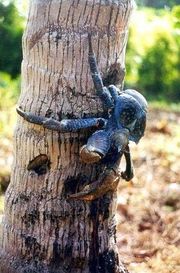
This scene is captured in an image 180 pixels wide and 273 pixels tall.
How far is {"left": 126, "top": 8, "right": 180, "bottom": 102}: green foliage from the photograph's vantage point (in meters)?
11.9

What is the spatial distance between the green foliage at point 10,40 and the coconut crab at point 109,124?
673 centimetres

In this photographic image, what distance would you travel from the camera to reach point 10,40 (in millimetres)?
9703

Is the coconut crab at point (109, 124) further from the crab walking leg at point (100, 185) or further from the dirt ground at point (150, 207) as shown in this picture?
the dirt ground at point (150, 207)

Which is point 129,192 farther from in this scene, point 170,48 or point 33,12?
point 170,48

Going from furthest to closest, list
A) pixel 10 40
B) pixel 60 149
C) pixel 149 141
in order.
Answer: pixel 10 40 < pixel 149 141 < pixel 60 149

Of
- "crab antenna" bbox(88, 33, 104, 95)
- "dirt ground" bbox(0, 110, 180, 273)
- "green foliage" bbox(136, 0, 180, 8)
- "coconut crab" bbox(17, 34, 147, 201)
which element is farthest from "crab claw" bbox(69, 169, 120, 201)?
"green foliage" bbox(136, 0, 180, 8)

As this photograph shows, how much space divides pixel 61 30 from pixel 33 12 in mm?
157

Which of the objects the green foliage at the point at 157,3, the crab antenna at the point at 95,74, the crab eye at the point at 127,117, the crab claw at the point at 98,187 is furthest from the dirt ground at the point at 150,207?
the green foliage at the point at 157,3

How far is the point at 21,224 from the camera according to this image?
2994 millimetres

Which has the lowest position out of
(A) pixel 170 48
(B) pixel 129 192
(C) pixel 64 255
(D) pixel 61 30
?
(C) pixel 64 255

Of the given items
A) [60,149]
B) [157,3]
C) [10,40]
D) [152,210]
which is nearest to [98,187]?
[60,149]

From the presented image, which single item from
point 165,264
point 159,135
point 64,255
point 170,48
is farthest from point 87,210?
point 170,48

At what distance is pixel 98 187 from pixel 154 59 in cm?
988

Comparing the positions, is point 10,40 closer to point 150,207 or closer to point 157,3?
point 150,207
